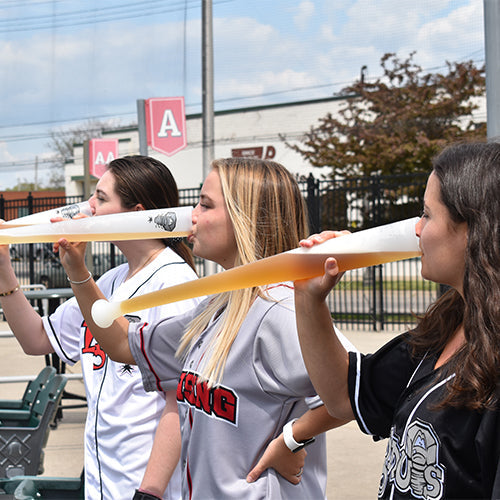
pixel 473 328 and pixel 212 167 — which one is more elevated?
pixel 212 167

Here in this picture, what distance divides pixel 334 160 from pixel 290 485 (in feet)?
51.7

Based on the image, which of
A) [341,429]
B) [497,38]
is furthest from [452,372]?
[341,429]

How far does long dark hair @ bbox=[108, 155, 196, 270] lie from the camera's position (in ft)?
8.70

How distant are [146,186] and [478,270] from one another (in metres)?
1.64

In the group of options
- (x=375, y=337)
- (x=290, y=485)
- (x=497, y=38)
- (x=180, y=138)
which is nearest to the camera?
(x=290, y=485)

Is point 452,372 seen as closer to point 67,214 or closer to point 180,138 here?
point 67,214

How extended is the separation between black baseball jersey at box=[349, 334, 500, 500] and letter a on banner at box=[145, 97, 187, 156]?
6753 mm

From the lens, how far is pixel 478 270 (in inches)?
52.5

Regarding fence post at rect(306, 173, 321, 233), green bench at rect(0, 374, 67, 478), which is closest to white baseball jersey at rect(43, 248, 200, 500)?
green bench at rect(0, 374, 67, 478)

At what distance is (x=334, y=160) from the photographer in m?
17.2

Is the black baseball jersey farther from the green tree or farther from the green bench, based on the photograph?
the green tree

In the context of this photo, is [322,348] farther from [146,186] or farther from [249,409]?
[146,186]

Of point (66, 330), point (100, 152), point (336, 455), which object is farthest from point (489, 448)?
point (100, 152)

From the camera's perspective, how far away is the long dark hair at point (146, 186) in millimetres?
2650
